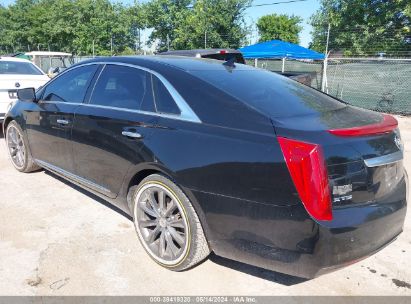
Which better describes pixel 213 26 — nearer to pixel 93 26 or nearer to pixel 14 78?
pixel 93 26

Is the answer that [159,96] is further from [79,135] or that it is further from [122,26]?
[122,26]

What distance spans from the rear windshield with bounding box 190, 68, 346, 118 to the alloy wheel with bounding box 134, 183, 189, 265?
34.9 inches

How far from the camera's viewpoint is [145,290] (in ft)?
9.32

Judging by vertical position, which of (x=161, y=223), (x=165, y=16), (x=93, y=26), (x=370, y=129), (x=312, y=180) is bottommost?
(x=161, y=223)

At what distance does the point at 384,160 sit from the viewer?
2.56m

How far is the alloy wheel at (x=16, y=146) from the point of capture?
17.2 ft

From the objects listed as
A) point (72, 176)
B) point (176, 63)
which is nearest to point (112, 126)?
point (176, 63)

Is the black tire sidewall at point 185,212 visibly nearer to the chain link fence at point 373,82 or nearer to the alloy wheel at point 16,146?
the alloy wheel at point 16,146

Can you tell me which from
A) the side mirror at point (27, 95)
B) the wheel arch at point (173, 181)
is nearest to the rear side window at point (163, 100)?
the wheel arch at point (173, 181)

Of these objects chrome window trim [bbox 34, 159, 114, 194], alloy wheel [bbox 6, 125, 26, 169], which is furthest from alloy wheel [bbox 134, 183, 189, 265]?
alloy wheel [bbox 6, 125, 26, 169]

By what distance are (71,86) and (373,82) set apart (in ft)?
33.3

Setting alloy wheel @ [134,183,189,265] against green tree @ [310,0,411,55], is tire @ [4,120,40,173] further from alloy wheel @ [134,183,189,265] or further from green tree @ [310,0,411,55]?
green tree @ [310,0,411,55]

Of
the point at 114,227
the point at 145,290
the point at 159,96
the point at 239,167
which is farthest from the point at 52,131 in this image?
the point at 239,167

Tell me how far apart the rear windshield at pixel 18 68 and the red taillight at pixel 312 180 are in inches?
286
